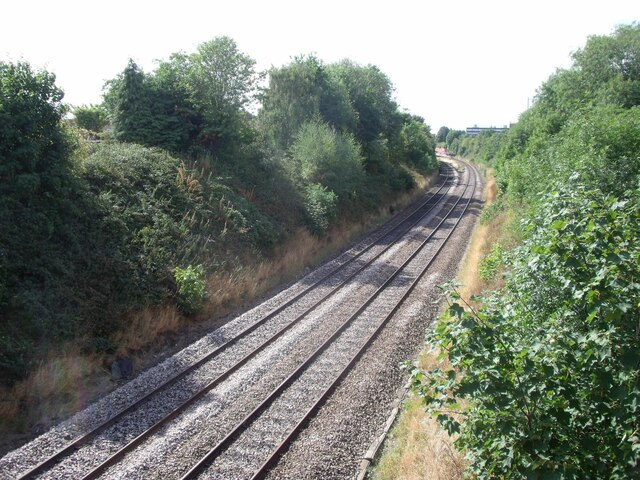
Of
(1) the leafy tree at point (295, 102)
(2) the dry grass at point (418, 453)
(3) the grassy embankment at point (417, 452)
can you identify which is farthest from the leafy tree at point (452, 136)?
(2) the dry grass at point (418, 453)

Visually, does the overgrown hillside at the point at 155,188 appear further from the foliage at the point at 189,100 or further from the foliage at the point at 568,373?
the foliage at the point at 568,373

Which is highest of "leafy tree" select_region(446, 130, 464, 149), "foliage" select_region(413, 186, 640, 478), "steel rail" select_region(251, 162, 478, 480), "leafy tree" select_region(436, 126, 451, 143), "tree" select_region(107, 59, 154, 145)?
→ "leafy tree" select_region(436, 126, 451, 143)

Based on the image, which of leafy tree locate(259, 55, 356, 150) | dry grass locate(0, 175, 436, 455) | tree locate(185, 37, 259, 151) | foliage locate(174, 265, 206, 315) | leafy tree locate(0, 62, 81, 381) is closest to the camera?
dry grass locate(0, 175, 436, 455)

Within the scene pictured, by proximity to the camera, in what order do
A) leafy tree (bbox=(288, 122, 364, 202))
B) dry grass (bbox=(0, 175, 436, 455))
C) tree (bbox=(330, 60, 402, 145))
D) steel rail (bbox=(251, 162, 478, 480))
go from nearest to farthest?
steel rail (bbox=(251, 162, 478, 480)) < dry grass (bbox=(0, 175, 436, 455)) < leafy tree (bbox=(288, 122, 364, 202)) < tree (bbox=(330, 60, 402, 145))

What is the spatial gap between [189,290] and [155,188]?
469 centimetres

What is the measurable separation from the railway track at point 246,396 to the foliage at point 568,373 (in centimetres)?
427

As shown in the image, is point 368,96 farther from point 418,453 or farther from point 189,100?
point 418,453

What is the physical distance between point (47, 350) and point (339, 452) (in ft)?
22.0

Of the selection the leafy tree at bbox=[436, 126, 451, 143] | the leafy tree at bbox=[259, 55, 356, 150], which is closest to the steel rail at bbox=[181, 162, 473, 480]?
the leafy tree at bbox=[259, 55, 356, 150]

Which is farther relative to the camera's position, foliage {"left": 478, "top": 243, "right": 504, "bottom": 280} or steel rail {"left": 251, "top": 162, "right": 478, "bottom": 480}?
foliage {"left": 478, "top": 243, "right": 504, "bottom": 280}

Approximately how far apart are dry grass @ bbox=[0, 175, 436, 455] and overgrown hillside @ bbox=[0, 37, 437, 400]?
24 cm

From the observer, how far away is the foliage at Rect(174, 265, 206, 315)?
13594 mm

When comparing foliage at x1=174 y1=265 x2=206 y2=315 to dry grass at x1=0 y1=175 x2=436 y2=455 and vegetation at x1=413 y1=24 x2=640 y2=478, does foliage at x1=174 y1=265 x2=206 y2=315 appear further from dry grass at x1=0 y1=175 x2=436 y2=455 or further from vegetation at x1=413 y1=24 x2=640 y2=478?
vegetation at x1=413 y1=24 x2=640 y2=478

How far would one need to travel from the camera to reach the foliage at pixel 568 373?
369cm
